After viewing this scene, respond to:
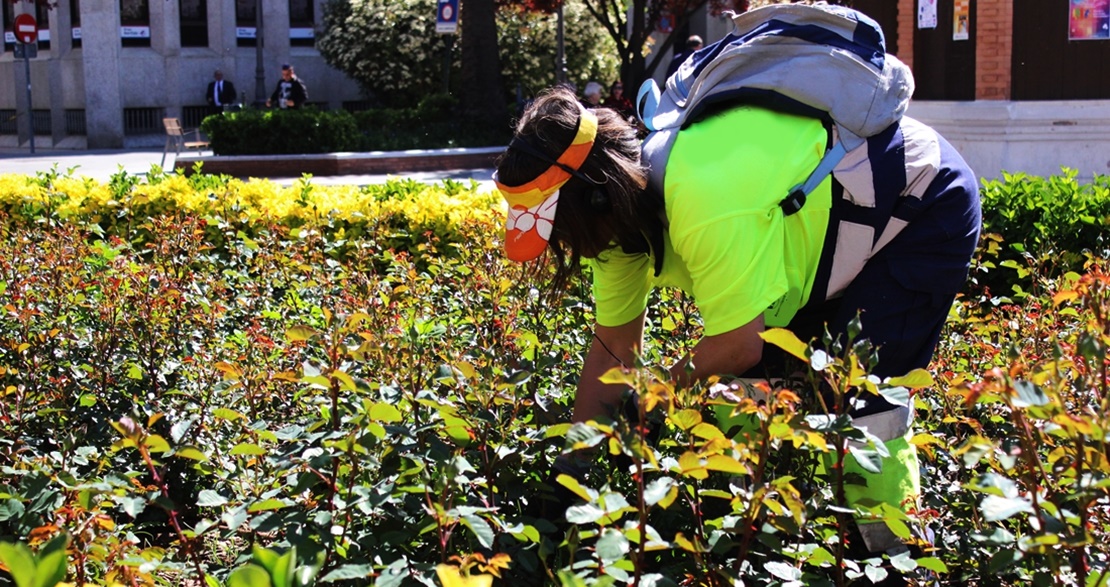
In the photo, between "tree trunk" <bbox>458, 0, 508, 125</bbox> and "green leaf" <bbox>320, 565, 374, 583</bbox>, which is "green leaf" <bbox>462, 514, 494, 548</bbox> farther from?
"tree trunk" <bbox>458, 0, 508, 125</bbox>

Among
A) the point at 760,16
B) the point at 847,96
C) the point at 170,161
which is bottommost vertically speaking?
the point at 170,161

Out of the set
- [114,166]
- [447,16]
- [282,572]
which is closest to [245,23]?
[114,166]

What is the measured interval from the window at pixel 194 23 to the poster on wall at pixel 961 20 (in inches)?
823

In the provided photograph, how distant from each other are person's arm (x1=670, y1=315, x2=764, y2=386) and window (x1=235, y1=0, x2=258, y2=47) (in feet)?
93.3

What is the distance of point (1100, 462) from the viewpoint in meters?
1.78

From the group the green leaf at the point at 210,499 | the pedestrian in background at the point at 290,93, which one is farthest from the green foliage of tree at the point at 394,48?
the green leaf at the point at 210,499

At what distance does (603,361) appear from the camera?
2.88 meters

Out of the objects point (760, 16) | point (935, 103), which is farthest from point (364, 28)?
point (760, 16)

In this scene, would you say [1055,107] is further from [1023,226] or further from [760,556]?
[760,556]

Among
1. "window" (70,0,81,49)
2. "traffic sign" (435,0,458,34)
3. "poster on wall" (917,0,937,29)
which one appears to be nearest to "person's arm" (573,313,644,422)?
"poster on wall" (917,0,937,29)

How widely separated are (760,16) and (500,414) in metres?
1.04

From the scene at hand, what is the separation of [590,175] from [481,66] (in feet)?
61.3

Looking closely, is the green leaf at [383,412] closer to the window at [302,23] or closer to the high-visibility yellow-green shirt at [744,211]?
the high-visibility yellow-green shirt at [744,211]

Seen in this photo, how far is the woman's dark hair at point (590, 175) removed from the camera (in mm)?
2469
